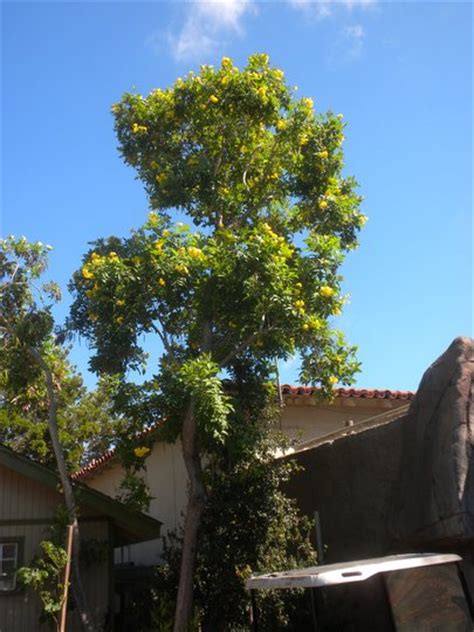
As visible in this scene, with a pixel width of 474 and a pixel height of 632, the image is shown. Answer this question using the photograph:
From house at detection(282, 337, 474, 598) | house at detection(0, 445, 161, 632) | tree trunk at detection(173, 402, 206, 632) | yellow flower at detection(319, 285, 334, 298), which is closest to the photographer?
house at detection(282, 337, 474, 598)

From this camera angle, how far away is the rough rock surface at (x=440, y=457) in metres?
8.25

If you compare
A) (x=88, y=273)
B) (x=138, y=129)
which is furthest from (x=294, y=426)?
(x=138, y=129)

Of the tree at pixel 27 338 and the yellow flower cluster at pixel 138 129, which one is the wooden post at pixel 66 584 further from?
the yellow flower cluster at pixel 138 129

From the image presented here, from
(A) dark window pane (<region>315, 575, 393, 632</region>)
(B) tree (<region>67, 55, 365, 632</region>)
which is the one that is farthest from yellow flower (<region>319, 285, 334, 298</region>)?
(A) dark window pane (<region>315, 575, 393, 632</region>)

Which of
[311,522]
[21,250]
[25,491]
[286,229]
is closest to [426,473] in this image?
[311,522]

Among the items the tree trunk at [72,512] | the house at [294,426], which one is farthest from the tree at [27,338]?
the house at [294,426]

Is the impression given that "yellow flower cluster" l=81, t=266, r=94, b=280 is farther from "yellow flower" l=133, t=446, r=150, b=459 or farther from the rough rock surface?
the rough rock surface

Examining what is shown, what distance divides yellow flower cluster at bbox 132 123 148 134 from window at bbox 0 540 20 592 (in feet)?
23.8

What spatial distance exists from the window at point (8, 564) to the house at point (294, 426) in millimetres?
3315

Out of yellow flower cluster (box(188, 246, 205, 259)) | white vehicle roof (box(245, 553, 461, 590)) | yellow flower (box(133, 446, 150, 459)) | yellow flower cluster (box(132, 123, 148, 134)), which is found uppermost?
yellow flower cluster (box(132, 123, 148, 134))

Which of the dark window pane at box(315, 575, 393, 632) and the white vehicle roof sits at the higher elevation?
the white vehicle roof

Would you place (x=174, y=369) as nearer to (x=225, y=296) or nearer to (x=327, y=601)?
(x=225, y=296)

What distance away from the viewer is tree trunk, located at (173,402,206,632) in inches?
380

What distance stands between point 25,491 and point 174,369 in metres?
3.89
